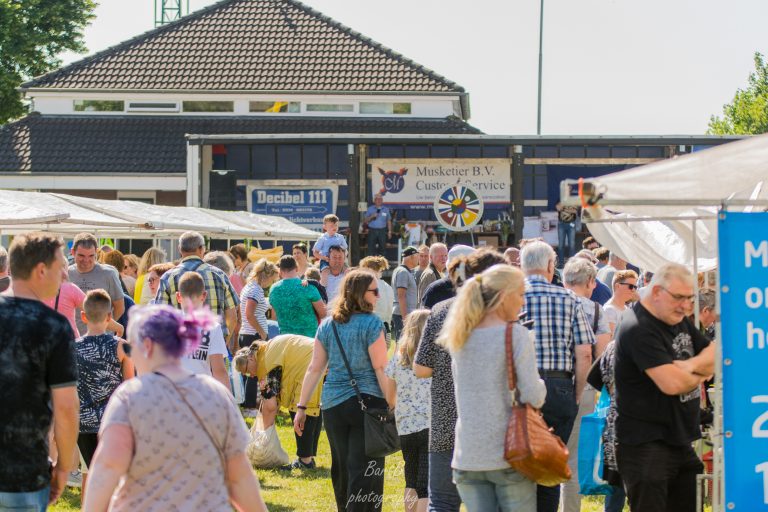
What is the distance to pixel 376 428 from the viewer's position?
740 centimetres

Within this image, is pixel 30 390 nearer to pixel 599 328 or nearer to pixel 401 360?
pixel 401 360

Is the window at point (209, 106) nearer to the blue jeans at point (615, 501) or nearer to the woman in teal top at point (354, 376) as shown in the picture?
the woman in teal top at point (354, 376)

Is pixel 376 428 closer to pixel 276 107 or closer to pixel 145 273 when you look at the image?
pixel 145 273

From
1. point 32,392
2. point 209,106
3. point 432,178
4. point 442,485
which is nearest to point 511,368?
point 442,485

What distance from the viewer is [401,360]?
23.9 ft

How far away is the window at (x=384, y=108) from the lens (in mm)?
35938

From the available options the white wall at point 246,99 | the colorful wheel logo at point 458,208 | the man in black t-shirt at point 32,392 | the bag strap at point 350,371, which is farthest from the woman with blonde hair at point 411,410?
the white wall at point 246,99

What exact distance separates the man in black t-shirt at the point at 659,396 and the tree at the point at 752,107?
54195 mm

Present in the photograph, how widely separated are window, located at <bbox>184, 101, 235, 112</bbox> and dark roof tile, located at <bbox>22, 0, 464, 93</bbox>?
45 cm

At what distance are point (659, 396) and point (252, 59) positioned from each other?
32.8 m

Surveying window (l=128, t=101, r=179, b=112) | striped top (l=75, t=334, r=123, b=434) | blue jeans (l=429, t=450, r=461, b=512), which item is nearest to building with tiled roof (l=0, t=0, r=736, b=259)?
window (l=128, t=101, r=179, b=112)

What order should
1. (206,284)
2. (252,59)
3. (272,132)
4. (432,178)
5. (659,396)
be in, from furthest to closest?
1. (252,59)
2. (272,132)
3. (432,178)
4. (206,284)
5. (659,396)

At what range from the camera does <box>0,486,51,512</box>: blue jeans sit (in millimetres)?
4895

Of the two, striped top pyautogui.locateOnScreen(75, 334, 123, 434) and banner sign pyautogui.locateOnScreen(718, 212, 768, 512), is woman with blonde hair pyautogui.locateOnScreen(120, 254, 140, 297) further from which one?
banner sign pyautogui.locateOnScreen(718, 212, 768, 512)
